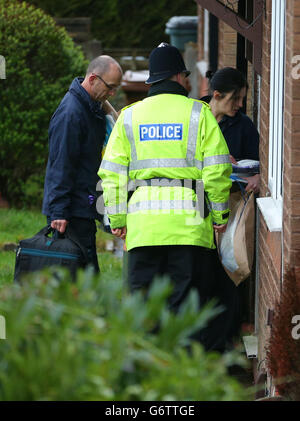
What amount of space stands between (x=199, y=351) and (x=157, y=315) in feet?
0.46

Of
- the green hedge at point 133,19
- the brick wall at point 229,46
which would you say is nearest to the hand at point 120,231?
the brick wall at point 229,46

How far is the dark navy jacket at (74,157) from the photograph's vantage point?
5.35 meters

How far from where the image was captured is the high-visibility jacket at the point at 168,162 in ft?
15.3

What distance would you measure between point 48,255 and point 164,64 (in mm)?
1263

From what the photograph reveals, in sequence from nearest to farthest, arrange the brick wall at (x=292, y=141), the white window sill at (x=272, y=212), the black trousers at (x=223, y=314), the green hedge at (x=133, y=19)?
the brick wall at (x=292, y=141) → the white window sill at (x=272, y=212) → the black trousers at (x=223, y=314) → the green hedge at (x=133, y=19)

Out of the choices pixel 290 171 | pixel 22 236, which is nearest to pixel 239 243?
pixel 290 171

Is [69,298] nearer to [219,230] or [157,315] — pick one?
[157,315]

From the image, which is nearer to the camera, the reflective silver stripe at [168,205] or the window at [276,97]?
the window at [276,97]

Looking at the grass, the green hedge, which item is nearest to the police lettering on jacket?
the grass

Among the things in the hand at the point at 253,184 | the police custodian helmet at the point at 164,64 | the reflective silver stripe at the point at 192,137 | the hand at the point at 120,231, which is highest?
the police custodian helmet at the point at 164,64

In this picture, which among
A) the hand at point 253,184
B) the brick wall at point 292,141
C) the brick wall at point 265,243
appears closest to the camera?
the brick wall at point 292,141

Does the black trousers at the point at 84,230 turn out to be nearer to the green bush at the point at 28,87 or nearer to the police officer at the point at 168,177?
the police officer at the point at 168,177

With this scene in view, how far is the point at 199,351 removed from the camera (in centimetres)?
177

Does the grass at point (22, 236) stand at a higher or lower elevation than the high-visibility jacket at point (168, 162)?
lower
